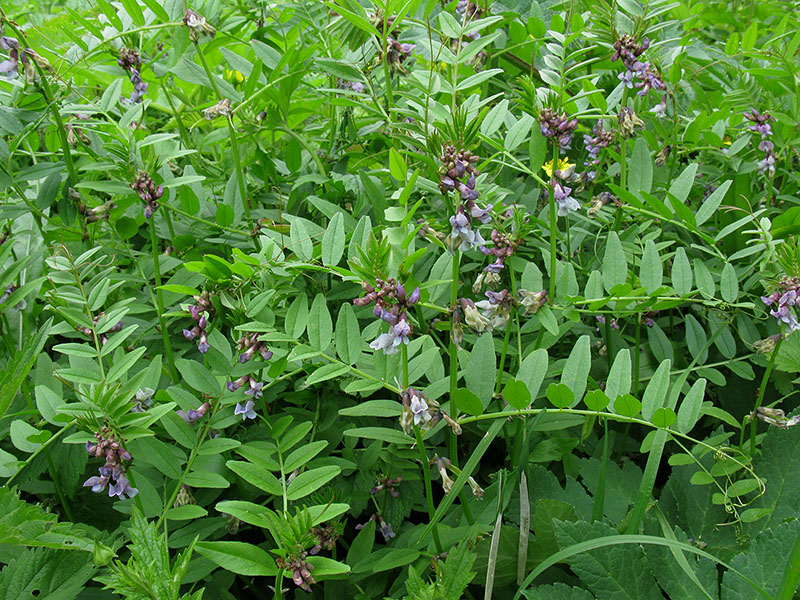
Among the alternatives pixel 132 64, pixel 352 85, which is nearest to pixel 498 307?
pixel 352 85

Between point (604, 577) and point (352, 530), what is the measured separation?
0.61 metres

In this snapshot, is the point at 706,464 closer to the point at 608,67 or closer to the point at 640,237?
the point at 640,237

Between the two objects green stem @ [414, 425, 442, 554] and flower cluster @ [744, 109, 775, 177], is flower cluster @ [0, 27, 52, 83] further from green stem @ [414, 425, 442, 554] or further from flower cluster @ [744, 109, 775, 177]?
flower cluster @ [744, 109, 775, 177]

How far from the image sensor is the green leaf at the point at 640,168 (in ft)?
5.63

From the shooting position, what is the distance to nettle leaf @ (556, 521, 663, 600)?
50.5 inches

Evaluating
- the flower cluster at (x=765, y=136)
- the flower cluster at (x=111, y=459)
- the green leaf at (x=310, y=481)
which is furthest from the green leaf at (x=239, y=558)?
the flower cluster at (x=765, y=136)

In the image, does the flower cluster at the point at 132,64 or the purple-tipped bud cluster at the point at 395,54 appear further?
the flower cluster at the point at 132,64


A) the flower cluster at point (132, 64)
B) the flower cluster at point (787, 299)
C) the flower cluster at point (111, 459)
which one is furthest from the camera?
the flower cluster at point (132, 64)

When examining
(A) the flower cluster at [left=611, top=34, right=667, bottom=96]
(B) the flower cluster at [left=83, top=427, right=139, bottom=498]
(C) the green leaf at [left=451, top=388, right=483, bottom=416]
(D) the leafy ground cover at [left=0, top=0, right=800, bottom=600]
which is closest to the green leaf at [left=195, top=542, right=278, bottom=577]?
(D) the leafy ground cover at [left=0, top=0, right=800, bottom=600]

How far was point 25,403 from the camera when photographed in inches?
65.6

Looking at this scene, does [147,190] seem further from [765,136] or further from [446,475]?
[765,136]

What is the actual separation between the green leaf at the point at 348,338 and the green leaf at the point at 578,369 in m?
0.41

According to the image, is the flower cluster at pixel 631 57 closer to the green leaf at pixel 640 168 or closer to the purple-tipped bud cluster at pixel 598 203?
the green leaf at pixel 640 168

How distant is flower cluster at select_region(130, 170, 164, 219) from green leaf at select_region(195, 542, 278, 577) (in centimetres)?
74
